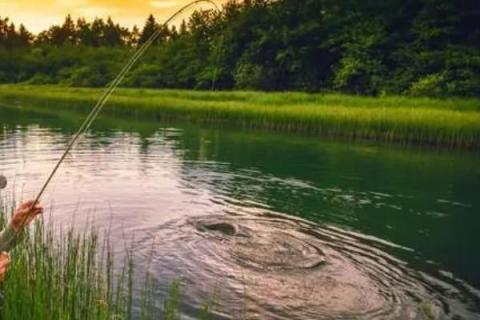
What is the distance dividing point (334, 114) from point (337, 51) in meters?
23.9

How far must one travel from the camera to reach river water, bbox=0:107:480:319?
278 inches

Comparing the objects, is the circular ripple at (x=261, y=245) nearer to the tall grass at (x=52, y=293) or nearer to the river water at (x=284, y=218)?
the river water at (x=284, y=218)

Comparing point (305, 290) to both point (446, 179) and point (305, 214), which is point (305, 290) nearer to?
point (305, 214)

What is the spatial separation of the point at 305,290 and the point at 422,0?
134 ft

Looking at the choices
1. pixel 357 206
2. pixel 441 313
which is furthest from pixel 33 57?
pixel 441 313

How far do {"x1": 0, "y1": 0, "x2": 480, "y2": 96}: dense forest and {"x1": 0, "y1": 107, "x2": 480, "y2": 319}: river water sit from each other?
15.0m

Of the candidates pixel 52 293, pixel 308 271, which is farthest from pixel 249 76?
pixel 52 293

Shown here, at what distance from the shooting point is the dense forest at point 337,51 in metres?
39.0

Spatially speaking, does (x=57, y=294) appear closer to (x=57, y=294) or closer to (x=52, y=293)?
(x=57, y=294)

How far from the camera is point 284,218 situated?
1097 centimetres

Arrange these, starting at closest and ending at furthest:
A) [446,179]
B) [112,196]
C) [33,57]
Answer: [112,196], [446,179], [33,57]

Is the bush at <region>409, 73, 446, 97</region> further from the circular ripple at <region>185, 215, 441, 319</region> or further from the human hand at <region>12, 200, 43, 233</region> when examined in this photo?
the human hand at <region>12, 200, 43, 233</region>

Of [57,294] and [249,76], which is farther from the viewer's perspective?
[249,76]

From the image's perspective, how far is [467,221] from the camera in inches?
456
